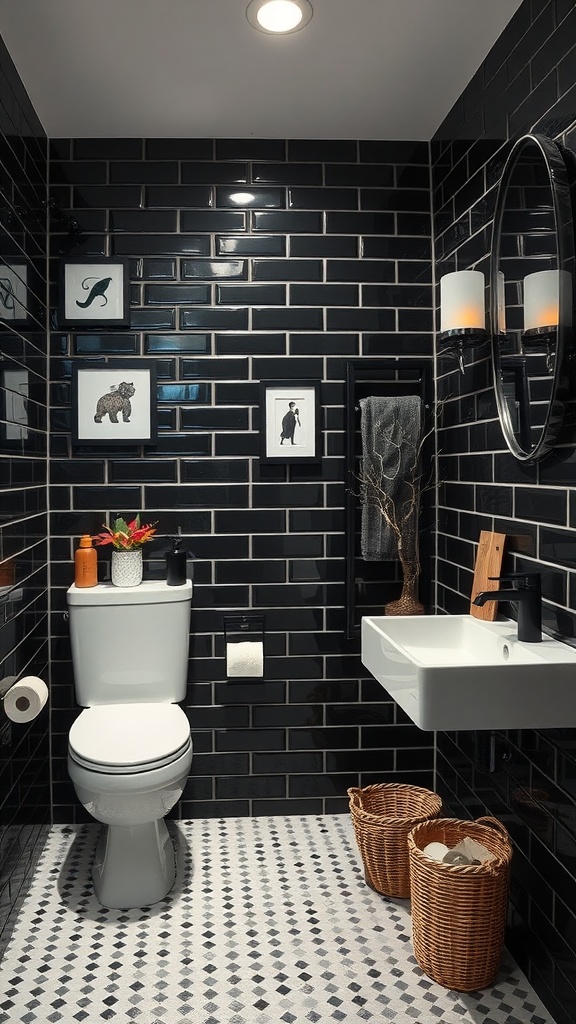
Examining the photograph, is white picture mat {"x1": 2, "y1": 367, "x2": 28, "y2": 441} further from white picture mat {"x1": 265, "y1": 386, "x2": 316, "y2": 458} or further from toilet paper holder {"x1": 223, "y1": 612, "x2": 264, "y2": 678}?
toilet paper holder {"x1": 223, "y1": 612, "x2": 264, "y2": 678}

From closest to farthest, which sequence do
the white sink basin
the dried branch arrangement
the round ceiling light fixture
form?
the white sink basin → the round ceiling light fixture → the dried branch arrangement

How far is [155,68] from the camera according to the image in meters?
2.44

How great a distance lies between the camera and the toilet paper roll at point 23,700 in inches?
85.9

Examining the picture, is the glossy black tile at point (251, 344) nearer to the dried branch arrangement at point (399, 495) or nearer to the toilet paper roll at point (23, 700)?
the dried branch arrangement at point (399, 495)

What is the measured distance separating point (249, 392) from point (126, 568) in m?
0.81

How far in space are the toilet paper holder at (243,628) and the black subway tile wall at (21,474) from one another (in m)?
0.68

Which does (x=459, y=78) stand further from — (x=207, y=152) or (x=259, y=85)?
(x=207, y=152)

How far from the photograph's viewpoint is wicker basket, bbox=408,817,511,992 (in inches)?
76.7

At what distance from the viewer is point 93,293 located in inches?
114

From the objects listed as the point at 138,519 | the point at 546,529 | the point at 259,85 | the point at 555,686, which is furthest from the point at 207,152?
the point at 555,686

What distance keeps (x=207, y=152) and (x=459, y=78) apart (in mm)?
964

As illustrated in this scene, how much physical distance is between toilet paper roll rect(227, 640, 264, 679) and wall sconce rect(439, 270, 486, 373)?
53.4 inches

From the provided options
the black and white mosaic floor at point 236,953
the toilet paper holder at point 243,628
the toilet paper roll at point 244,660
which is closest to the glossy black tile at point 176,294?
the toilet paper holder at point 243,628

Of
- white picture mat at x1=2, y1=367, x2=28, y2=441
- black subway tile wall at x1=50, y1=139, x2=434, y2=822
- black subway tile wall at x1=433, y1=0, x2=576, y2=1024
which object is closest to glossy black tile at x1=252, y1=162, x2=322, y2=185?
black subway tile wall at x1=50, y1=139, x2=434, y2=822
